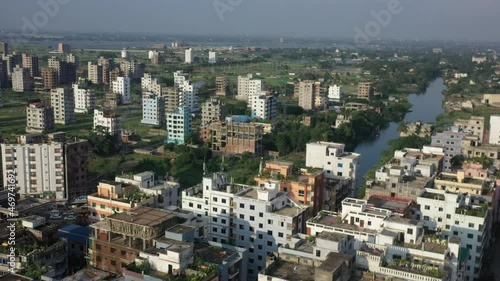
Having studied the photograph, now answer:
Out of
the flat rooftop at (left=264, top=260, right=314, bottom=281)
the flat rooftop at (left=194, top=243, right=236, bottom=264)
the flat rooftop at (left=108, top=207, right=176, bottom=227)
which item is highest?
the flat rooftop at (left=108, top=207, right=176, bottom=227)

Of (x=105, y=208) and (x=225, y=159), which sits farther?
(x=225, y=159)

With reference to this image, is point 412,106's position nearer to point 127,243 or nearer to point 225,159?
point 225,159

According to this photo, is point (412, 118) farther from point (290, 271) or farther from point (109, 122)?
point (290, 271)

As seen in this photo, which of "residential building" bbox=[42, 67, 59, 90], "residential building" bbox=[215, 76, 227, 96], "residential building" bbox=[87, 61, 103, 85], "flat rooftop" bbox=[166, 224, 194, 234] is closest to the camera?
"flat rooftop" bbox=[166, 224, 194, 234]

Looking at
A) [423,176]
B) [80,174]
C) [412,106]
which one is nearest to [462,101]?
[412,106]

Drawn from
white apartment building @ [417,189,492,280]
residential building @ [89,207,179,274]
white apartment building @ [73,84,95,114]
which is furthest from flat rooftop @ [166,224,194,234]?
white apartment building @ [73,84,95,114]

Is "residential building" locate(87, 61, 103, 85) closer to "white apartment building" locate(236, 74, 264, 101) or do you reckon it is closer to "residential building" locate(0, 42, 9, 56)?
"white apartment building" locate(236, 74, 264, 101)
